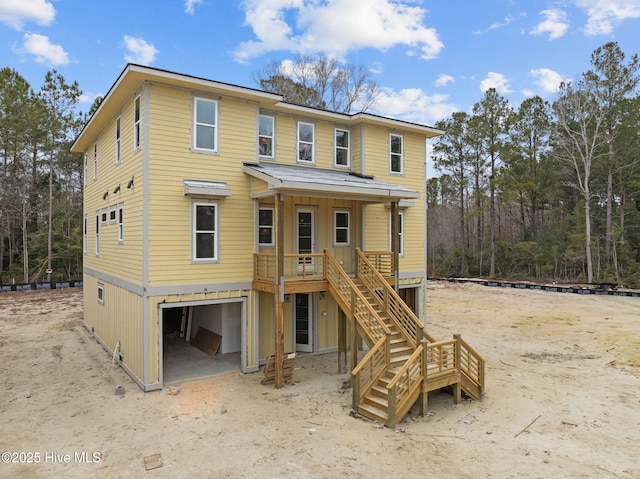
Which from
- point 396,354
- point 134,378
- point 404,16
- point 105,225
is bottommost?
point 134,378

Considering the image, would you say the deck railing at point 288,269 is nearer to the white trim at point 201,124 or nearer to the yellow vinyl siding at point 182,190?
the yellow vinyl siding at point 182,190

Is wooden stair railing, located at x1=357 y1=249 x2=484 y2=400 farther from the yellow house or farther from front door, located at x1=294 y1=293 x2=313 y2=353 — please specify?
front door, located at x1=294 y1=293 x2=313 y2=353

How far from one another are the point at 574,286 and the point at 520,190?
30.7ft

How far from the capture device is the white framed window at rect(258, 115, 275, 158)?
42.6ft

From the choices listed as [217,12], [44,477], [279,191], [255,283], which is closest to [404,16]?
[217,12]

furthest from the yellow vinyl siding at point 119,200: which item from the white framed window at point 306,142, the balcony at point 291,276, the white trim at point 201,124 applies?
the white framed window at point 306,142

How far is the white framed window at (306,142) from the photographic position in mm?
13789

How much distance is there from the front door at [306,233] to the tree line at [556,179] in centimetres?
2595

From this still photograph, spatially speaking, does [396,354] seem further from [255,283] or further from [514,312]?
[514,312]

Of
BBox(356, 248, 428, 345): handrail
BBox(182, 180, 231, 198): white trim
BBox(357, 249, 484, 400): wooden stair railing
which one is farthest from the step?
BBox(182, 180, 231, 198): white trim

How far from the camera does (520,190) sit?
34281 millimetres

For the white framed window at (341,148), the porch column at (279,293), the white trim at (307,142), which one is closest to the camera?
the porch column at (279,293)

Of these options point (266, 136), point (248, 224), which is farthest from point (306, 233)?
point (266, 136)

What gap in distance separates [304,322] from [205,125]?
724cm
